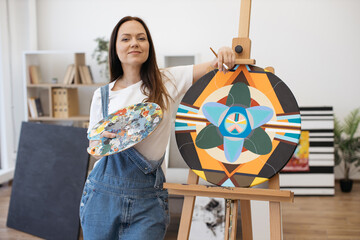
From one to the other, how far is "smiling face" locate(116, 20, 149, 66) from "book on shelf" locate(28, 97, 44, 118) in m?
3.49

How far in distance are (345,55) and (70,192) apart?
3.48 m

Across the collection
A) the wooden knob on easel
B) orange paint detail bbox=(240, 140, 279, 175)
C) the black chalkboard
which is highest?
the wooden knob on easel

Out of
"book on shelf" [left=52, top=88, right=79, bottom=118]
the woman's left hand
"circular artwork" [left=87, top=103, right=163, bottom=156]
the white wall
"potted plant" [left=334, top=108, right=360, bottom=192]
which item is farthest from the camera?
"book on shelf" [left=52, top=88, right=79, bottom=118]

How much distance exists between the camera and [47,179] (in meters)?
3.01

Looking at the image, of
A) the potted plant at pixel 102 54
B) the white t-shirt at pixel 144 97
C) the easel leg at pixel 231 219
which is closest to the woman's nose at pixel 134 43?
the white t-shirt at pixel 144 97

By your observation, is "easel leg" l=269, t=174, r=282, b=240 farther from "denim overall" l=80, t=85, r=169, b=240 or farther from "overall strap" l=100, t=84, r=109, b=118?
"overall strap" l=100, t=84, r=109, b=118

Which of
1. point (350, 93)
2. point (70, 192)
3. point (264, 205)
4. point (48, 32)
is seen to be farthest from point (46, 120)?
point (350, 93)

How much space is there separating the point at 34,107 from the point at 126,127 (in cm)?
359

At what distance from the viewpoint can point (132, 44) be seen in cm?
145

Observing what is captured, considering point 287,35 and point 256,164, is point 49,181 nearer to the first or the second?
point 256,164

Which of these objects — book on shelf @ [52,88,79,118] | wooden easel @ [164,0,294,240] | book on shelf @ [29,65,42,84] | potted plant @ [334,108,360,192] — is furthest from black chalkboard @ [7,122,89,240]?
potted plant @ [334,108,360,192]

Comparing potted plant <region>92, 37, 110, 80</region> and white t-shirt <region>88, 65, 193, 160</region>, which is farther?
potted plant <region>92, 37, 110, 80</region>

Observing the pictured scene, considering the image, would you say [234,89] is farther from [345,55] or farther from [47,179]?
[345,55]

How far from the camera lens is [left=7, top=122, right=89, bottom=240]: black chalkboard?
9.43 feet
